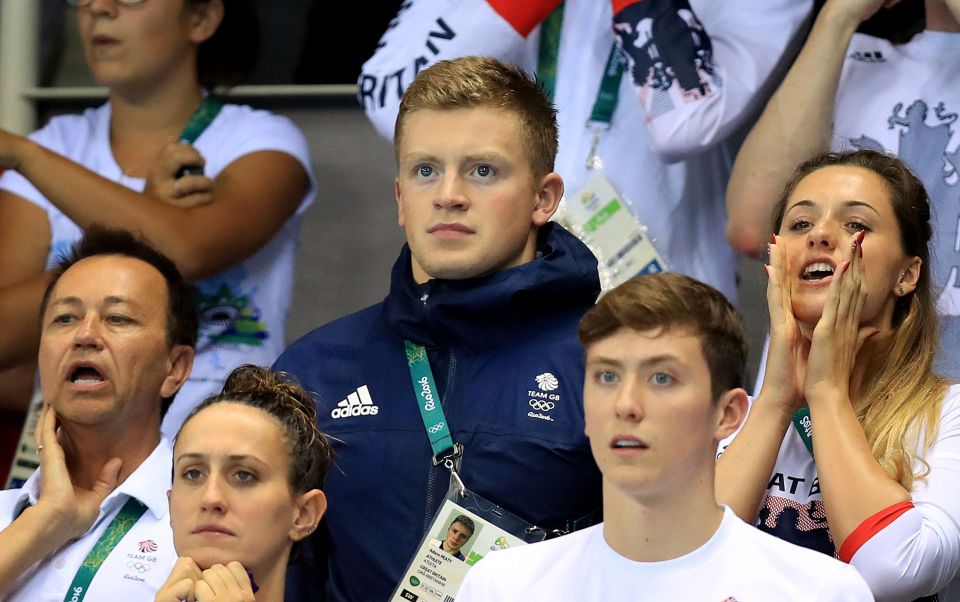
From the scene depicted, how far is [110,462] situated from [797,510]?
1533mm

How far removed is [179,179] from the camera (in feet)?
14.0

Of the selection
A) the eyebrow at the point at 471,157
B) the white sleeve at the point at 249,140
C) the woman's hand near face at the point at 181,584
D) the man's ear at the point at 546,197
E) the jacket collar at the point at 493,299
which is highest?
the white sleeve at the point at 249,140

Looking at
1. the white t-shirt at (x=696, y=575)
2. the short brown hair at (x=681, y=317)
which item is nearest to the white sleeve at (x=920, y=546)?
the white t-shirt at (x=696, y=575)

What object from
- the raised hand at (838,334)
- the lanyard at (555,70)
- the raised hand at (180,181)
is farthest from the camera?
the raised hand at (180,181)

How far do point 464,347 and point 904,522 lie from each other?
923 mm

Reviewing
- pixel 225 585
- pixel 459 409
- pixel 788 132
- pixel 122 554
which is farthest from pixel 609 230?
pixel 225 585

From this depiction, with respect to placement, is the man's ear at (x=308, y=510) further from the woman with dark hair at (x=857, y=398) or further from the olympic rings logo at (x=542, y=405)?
the woman with dark hair at (x=857, y=398)

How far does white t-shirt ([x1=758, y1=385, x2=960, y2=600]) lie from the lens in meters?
2.78

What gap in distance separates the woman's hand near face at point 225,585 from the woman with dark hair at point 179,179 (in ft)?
4.69

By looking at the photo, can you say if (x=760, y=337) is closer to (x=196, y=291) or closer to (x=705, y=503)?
(x=196, y=291)

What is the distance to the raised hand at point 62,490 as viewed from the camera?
3.33 metres

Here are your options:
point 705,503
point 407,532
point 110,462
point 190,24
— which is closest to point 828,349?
point 705,503

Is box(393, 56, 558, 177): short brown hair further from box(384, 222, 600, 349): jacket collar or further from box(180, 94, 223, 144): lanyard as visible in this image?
box(180, 94, 223, 144): lanyard

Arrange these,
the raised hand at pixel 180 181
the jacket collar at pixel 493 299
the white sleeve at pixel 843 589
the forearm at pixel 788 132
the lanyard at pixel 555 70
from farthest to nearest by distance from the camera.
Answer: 1. the raised hand at pixel 180 181
2. the lanyard at pixel 555 70
3. the forearm at pixel 788 132
4. the jacket collar at pixel 493 299
5. the white sleeve at pixel 843 589
